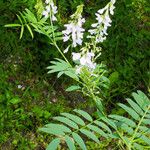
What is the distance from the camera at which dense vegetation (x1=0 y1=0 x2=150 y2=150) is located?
3791 mm

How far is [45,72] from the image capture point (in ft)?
13.5

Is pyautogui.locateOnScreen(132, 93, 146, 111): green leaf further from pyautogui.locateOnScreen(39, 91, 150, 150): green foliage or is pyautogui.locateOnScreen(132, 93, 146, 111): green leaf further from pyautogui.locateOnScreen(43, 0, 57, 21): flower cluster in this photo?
pyautogui.locateOnScreen(43, 0, 57, 21): flower cluster

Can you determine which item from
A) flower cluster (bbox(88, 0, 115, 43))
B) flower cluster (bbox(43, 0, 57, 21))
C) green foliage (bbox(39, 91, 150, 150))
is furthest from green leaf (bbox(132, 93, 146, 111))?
flower cluster (bbox(43, 0, 57, 21))

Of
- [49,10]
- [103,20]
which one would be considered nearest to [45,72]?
[49,10]

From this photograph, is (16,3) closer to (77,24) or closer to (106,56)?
(106,56)

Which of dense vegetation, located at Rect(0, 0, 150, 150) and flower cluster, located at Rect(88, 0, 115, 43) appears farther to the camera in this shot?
dense vegetation, located at Rect(0, 0, 150, 150)

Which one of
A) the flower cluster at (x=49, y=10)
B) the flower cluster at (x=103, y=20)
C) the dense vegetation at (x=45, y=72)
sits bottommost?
the dense vegetation at (x=45, y=72)

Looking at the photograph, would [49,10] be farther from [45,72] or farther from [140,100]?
[45,72]

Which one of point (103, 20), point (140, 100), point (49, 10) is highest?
point (49, 10)

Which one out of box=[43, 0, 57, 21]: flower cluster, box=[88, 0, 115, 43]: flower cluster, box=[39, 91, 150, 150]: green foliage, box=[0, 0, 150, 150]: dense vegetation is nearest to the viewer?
box=[39, 91, 150, 150]: green foliage

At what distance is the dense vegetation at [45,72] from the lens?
149 inches

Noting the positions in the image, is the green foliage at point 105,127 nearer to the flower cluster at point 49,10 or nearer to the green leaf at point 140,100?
the green leaf at point 140,100

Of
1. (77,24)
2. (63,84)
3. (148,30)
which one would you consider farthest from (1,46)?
(77,24)

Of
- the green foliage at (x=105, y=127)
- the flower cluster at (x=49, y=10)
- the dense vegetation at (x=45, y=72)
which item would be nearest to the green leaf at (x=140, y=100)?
the green foliage at (x=105, y=127)
